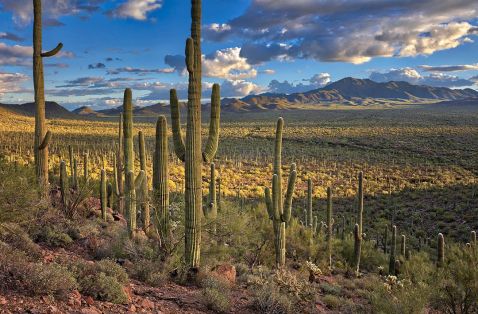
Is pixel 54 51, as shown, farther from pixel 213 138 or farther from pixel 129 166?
pixel 213 138

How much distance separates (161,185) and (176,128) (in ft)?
5.00

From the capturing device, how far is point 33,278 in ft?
19.6

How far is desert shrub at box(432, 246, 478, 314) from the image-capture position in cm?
869

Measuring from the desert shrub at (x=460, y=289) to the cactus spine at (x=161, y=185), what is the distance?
6333 mm

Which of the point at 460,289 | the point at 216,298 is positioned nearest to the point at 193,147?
the point at 216,298

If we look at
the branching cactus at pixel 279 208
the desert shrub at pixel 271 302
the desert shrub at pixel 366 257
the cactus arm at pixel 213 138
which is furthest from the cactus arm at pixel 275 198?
the desert shrub at pixel 366 257

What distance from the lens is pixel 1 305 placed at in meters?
5.34

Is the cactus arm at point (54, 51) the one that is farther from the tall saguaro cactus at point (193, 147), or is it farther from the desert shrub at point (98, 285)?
the desert shrub at point (98, 285)

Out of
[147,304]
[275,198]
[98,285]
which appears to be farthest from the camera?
[275,198]

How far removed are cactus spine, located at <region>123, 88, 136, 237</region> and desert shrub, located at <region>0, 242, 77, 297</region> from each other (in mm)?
5476

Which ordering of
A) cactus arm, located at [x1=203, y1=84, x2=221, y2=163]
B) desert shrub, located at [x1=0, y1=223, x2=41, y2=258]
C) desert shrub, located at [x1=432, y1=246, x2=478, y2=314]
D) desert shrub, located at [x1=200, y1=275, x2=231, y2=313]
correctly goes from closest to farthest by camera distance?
desert shrub, located at [x1=0, y1=223, x2=41, y2=258], desert shrub, located at [x1=200, y1=275, x2=231, y2=313], desert shrub, located at [x1=432, y1=246, x2=478, y2=314], cactus arm, located at [x1=203, y1=84, x2=221, y2=163]

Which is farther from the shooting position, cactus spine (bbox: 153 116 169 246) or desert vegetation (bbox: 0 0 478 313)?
cactus spine (bbox: 153 116 169 246)

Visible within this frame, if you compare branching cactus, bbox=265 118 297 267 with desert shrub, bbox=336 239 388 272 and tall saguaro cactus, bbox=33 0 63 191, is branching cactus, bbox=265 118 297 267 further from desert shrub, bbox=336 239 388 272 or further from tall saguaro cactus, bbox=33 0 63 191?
tall saguaro cactus, bbox=33 0 63 191

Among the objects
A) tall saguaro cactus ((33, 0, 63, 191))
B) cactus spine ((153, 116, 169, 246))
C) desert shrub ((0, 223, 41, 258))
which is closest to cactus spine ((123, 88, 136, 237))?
cactus spine ((153, 116, 169, 246))
